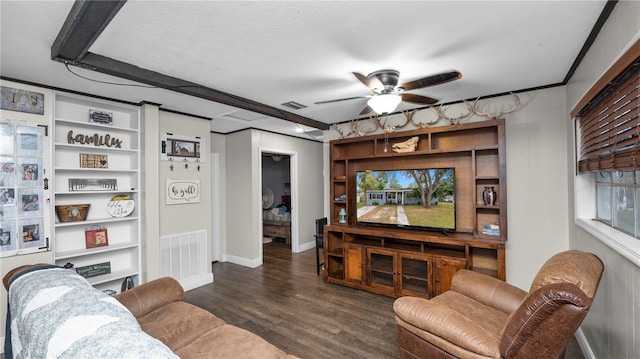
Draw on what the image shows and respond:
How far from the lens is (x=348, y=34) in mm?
1841

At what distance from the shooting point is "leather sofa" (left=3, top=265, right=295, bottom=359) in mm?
1526

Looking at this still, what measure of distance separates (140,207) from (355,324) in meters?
2.76

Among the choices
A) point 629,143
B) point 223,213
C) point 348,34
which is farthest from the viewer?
point 223,213

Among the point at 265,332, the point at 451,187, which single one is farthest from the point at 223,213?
the point at 451,187

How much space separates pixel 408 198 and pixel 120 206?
3.39 metres

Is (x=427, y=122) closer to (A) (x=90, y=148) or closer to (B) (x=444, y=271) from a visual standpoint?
(B) (x=444, y=271)

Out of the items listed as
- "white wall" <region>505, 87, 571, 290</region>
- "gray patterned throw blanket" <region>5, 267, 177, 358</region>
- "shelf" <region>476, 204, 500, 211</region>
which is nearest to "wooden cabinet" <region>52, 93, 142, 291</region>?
"gray patterned throw blanket" <region>5, 267, 177, 358</region>

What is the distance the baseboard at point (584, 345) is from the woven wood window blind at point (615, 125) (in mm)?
1364

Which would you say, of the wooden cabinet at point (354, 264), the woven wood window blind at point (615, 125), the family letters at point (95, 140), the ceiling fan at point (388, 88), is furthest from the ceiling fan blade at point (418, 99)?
the family letters at point (95, 140)

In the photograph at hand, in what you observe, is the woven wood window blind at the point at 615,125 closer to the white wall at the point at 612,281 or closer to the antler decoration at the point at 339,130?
the white wall at the point at 612,281

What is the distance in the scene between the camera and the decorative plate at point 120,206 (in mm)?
3113

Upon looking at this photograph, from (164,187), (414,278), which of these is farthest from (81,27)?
(414,278)

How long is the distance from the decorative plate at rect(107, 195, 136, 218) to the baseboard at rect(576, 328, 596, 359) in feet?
14.7

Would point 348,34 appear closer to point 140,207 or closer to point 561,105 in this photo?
point 561,105
